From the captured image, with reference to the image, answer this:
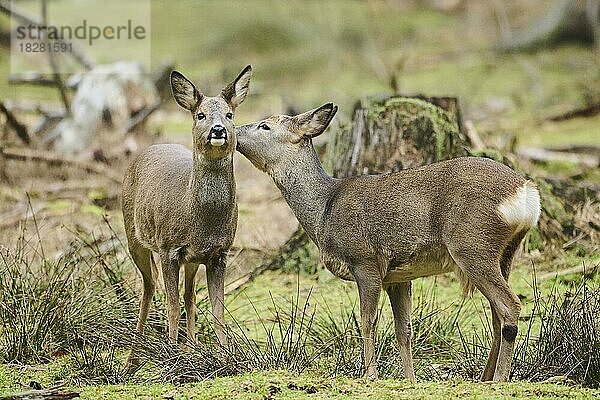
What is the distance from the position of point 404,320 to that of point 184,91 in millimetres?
2026

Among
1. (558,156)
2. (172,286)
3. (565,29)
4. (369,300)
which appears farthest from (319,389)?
(565,29)

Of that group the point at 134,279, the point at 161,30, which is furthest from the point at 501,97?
the point at 134,279

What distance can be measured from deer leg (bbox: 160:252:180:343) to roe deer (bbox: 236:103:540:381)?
862 mm

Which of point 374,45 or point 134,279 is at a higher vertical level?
point 374,45

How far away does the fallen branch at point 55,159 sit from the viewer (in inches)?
494

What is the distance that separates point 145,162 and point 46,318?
1321 mm

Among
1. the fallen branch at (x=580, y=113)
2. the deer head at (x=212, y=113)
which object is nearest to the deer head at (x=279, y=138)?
the deer head at (x=212, y=113)

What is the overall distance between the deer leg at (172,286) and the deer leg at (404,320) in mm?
1367

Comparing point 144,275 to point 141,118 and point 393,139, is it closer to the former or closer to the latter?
point 393,139

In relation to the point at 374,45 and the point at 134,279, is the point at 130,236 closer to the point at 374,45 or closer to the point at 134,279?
the point at 134,279

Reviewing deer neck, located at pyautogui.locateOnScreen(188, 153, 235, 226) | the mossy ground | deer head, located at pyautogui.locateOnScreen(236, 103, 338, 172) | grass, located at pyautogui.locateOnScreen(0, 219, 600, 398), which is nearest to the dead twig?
the mossy ground

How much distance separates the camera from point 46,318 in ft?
22.7

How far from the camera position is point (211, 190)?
258 inches

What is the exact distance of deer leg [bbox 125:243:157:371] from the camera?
717 centimetres
